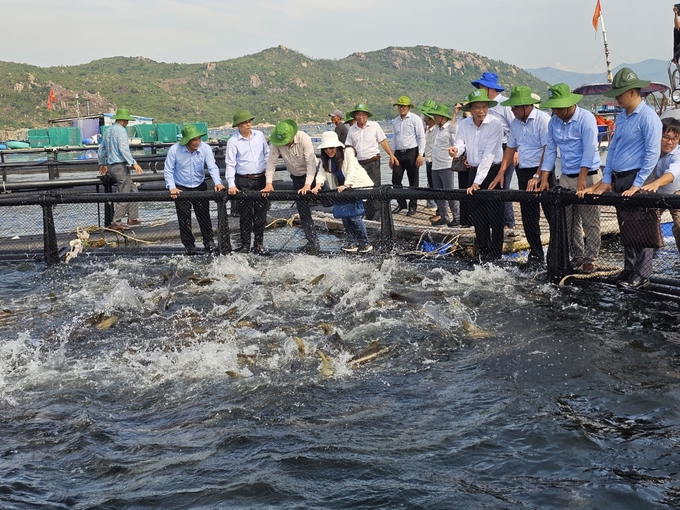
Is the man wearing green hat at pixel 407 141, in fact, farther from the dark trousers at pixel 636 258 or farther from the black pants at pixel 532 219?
the dark trousers at pixel 636 258

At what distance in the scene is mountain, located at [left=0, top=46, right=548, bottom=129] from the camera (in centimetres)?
8414

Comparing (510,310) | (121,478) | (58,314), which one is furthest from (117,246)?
(121,478)

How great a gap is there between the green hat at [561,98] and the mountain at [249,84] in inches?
1935

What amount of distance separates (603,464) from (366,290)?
4.52m

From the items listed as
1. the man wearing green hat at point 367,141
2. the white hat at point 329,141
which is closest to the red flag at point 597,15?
the man wearing green hat at point 367,141

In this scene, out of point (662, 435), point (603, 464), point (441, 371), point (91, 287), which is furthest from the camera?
point (91, 287)

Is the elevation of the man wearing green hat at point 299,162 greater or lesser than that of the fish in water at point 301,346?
greater

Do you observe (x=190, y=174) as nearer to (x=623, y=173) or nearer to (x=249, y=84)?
(x=623, y=173)

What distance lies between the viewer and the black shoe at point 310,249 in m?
10.5

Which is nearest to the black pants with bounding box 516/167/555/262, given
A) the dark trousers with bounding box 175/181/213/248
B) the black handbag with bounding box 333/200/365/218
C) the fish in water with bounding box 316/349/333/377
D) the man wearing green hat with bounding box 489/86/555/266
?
the man wearing green hat with bounding box 489/86/555/266

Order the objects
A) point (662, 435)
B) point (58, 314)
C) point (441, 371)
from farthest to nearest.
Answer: point (58, 314)
point (441, 371)
point (662, 435)

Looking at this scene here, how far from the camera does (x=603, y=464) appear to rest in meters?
4.44

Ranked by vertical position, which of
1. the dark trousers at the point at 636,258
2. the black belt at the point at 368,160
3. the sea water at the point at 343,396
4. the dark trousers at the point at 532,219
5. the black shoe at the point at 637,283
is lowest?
the sea water at the point at 343,396

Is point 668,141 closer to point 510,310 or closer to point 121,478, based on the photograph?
point 510,310
